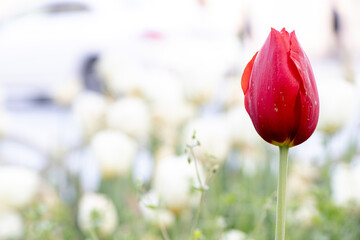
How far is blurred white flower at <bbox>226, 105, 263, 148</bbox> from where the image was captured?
101 cm

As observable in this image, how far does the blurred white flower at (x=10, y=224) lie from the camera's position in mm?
876

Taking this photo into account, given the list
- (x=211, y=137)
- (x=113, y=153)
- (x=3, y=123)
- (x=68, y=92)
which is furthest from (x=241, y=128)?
(x=68, y=92)

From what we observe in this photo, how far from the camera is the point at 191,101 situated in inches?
46.2

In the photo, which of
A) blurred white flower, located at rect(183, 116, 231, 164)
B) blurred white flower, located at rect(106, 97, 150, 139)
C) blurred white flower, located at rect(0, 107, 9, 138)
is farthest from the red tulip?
blurred white flower, located at rect(0, 107, 9, 138)

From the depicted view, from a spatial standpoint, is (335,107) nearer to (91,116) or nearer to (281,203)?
(91,116)

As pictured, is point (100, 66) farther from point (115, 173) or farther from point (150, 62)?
point (150, 62)

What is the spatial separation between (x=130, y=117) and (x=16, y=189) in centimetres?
24

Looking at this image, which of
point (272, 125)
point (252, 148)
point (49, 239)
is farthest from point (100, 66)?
point (272, 125)

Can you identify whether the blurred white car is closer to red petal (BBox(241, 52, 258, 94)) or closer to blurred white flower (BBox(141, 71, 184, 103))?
blurred white flower (BBox(141, 71, 184, 103))

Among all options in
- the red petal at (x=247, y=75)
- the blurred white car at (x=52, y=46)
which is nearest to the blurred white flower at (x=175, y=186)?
the red petal at (x=247, y=75)

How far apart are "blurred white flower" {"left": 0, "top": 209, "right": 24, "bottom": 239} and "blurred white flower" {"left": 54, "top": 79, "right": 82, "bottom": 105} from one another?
657mm

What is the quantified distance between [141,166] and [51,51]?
3.71 metres

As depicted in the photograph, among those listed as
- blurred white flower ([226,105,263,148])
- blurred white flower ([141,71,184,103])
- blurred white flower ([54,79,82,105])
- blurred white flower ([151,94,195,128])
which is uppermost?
blurred white flower ([54,79,82,105])

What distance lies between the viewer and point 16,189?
87cm
